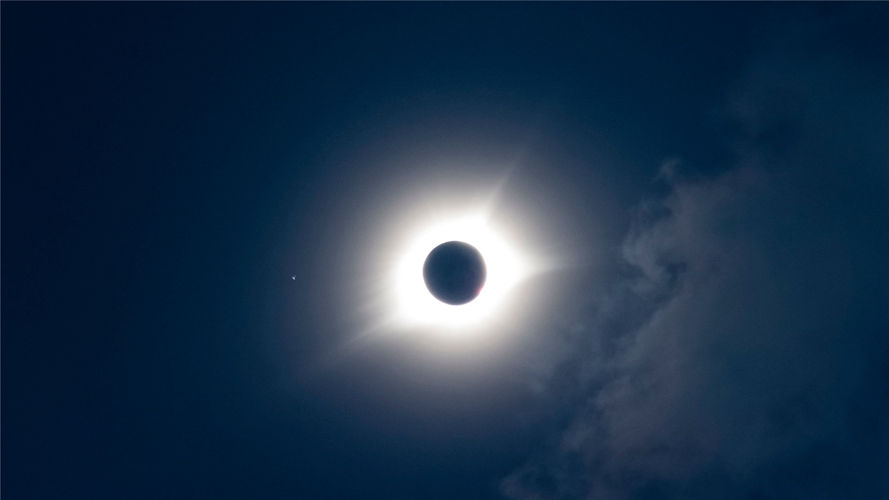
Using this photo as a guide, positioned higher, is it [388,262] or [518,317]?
[388,262]

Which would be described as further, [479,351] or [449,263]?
[479,351]

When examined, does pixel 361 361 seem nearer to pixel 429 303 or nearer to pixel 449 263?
pixel 429 303

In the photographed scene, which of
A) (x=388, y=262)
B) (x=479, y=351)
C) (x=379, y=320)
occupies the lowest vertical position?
(x=479, y=351)

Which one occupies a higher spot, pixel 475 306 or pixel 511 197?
pixel 511 197

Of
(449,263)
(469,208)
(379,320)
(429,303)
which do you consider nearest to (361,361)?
(379,320)

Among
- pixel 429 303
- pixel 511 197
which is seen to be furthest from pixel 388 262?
pixel 511 197

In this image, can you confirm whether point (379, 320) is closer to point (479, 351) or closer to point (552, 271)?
point (479, 351)
